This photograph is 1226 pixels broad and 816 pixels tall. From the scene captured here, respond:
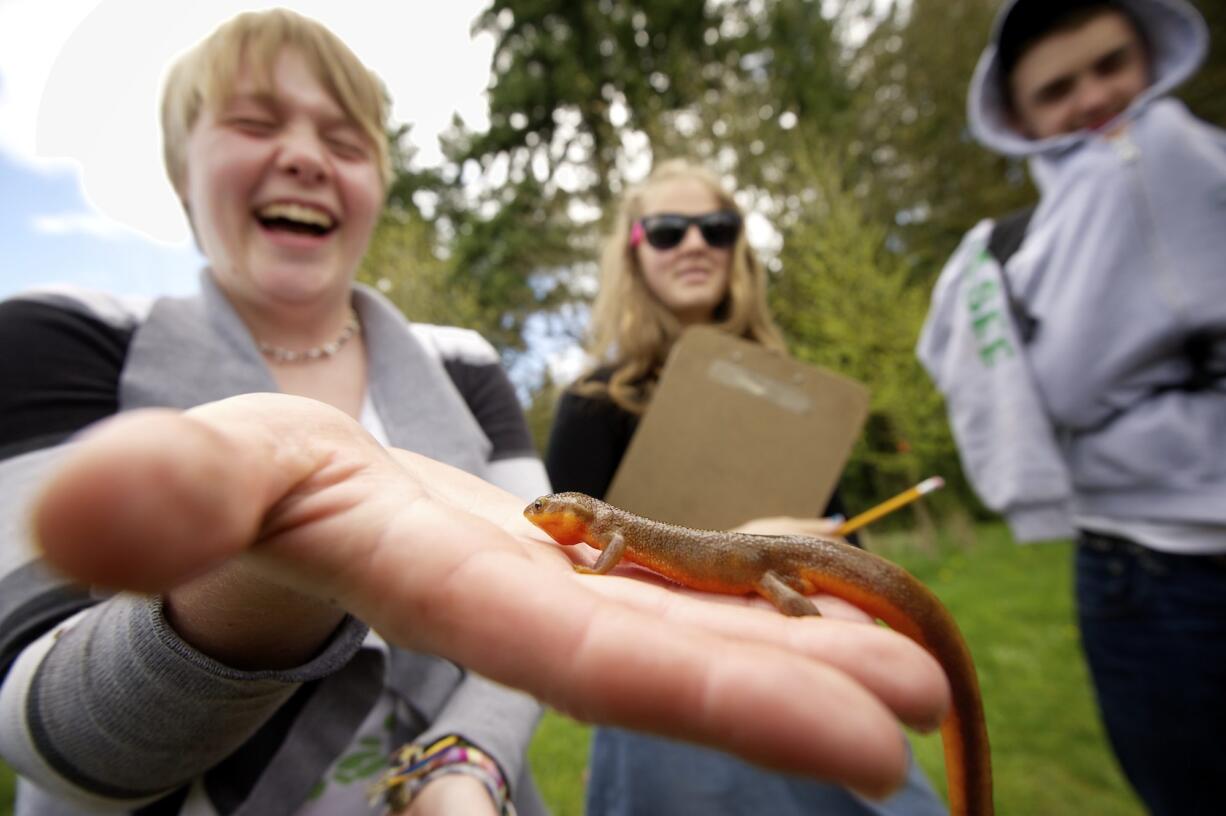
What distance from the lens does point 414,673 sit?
5.40ft

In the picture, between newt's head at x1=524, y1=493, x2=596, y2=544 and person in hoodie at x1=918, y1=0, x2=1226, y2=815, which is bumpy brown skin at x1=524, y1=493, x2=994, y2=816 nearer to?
newt's head at x1=524, y1=493, x2=596, y2=544

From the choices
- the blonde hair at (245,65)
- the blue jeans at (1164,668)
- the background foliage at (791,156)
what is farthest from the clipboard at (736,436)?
the background foliage at (791,156)

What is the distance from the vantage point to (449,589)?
0.64 meters

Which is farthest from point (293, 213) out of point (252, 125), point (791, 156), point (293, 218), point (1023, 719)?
point (791, 156)

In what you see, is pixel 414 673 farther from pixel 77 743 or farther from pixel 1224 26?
→ pixel 1224 26

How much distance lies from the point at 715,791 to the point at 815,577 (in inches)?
44.5

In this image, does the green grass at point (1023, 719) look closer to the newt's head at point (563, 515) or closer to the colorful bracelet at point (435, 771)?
the newt's head at point (563, 515)

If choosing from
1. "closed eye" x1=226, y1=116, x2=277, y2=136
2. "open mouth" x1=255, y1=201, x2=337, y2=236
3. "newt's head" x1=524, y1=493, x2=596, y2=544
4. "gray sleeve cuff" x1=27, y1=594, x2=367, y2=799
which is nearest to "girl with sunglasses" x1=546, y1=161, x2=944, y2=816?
"newt's head" x1=524, y1=493, x2=596, y2=544

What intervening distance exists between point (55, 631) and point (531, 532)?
96 centimetres

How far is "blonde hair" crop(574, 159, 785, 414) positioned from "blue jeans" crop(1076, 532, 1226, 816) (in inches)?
70.6

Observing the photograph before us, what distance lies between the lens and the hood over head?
2.50m

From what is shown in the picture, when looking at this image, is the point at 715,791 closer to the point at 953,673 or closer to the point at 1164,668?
the point at 953,673

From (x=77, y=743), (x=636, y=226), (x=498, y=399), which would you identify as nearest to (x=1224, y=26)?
(x=636, y=226)

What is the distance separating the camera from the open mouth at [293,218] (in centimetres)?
184
